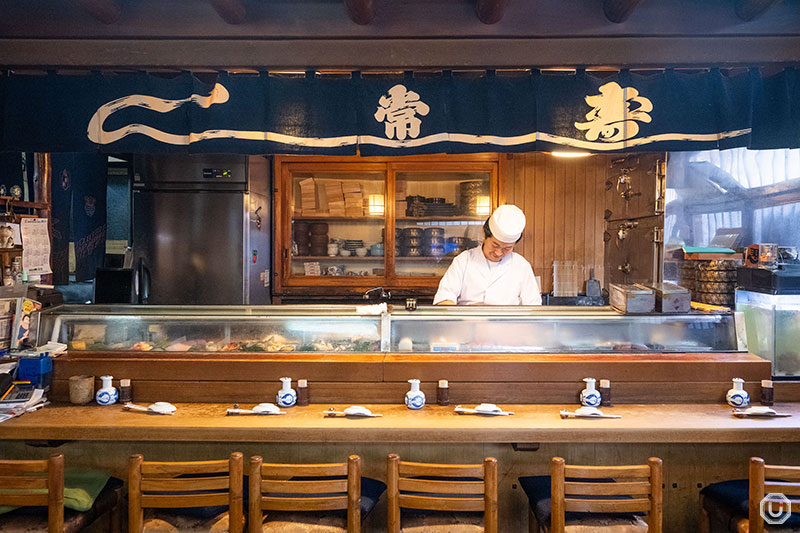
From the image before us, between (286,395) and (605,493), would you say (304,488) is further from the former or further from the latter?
(605,493)

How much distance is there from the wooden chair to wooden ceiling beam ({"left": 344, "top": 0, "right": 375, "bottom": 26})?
2.93m

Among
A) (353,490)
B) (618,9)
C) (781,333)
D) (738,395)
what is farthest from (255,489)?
(781,333)

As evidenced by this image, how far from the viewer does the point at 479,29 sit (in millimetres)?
3312

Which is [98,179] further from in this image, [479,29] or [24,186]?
[479,29]

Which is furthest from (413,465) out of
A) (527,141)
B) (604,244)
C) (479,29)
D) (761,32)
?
(604,244)

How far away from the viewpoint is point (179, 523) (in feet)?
7.32

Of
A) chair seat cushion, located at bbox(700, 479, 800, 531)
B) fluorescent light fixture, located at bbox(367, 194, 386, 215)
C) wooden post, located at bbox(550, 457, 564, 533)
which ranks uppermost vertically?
fluorescent light fixture, located at bbox(367, 194, 386, 215)

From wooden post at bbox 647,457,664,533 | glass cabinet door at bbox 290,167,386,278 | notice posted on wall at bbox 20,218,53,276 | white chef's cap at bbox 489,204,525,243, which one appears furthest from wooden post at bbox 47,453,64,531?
glass cabinet door at bbox 290,167,386,278

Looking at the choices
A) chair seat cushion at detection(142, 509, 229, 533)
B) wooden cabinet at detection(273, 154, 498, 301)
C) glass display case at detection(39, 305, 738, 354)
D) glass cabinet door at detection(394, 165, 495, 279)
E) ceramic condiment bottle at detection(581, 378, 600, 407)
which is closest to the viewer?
chair seat cushion at detection(142, 509, 229, 533)

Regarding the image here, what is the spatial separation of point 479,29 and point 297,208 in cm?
325

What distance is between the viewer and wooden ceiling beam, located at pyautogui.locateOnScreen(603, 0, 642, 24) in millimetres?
2997

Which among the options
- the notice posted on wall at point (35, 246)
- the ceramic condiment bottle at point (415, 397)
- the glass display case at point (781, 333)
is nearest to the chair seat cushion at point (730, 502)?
the glass display case at point (781, 333)

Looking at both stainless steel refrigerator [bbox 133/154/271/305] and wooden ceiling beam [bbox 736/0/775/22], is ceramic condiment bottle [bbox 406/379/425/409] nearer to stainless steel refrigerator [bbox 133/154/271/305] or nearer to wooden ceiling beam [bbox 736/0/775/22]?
wooden ceiling beam [bbox 736/0/775/22]

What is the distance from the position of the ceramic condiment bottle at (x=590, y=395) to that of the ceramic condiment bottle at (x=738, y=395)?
75 cm
